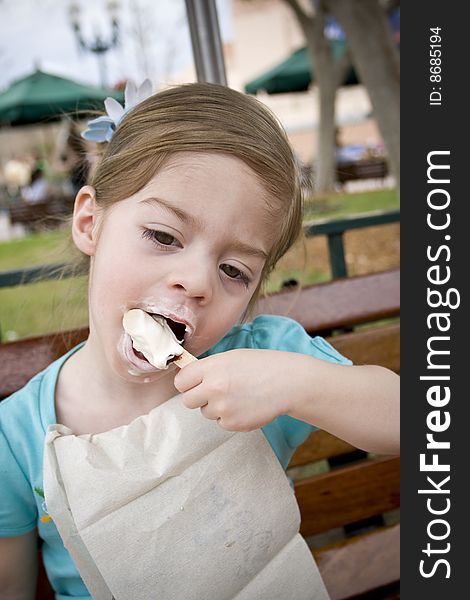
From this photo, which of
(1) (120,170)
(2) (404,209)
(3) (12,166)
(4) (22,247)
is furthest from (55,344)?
(3) (12,166)

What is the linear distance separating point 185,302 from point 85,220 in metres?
0.32

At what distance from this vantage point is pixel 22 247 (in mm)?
9273

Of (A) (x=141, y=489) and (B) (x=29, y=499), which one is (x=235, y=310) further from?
(B) (x=29, y=499)

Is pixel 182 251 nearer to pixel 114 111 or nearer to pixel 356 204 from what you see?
pixel 114 111

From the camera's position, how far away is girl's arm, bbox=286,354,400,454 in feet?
3.61

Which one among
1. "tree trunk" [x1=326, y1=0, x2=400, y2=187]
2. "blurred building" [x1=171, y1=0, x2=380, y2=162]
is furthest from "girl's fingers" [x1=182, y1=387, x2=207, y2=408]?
"blurred building" [x1=171, y1=0, x2=380, y2=162]

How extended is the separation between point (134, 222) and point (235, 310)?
0.22 meters

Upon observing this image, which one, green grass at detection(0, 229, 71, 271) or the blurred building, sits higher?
the blurred building

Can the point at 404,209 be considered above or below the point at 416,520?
above

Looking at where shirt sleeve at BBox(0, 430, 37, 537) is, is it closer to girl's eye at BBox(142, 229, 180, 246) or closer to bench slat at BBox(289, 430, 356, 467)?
girl's eye at BBox(142, 229, 180, 246)

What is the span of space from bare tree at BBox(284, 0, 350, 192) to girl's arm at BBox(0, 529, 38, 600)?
8996 millimetres

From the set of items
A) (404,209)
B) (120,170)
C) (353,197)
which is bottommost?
(353,197)

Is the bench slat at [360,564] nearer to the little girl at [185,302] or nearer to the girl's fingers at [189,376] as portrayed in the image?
the little girl at [185,302]

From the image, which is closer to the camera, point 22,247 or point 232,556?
point 232,556
